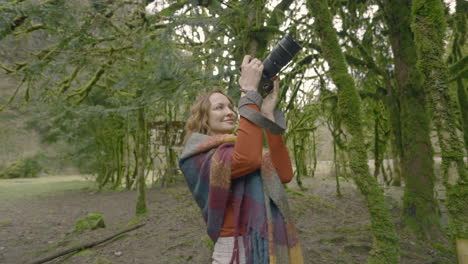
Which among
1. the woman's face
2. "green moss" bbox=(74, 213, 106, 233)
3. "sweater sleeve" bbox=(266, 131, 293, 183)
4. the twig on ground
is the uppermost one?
the woman's face

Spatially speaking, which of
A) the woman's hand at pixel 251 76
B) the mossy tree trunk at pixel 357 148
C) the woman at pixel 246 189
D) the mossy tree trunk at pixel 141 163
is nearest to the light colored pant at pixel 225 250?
the woman at pixel 246 189

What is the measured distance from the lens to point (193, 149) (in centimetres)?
148

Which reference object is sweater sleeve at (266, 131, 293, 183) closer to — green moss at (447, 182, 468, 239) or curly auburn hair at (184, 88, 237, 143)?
curly auburn hair at (184, 88, 237, 143)

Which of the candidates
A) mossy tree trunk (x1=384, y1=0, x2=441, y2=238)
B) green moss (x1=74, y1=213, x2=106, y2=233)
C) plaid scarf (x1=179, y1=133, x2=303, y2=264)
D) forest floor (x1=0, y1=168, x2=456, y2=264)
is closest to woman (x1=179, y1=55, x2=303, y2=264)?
plaid scarf (x1=179, y1=133, x2=303, y2=264)

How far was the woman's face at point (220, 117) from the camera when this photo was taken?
5.25 feet

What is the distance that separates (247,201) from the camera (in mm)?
1388

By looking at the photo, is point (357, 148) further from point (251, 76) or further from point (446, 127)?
point (251, 76)

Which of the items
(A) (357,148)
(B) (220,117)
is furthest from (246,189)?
(A) (357,148)

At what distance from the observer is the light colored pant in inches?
52.1

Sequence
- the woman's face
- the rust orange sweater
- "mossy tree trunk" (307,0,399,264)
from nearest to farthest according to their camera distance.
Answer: the rust orange sweater
the woman's face
"mossy tree trunk" (307,0,399,264)

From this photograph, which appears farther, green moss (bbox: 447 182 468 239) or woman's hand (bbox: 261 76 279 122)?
green moss (bbox: 447 182 468 239)

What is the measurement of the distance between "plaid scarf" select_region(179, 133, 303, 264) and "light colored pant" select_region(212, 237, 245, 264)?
24 millimetres

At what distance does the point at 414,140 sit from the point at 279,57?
4.51 m

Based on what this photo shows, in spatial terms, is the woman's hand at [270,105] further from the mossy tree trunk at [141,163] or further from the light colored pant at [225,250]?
the mossy tree trunk at [141,163]
